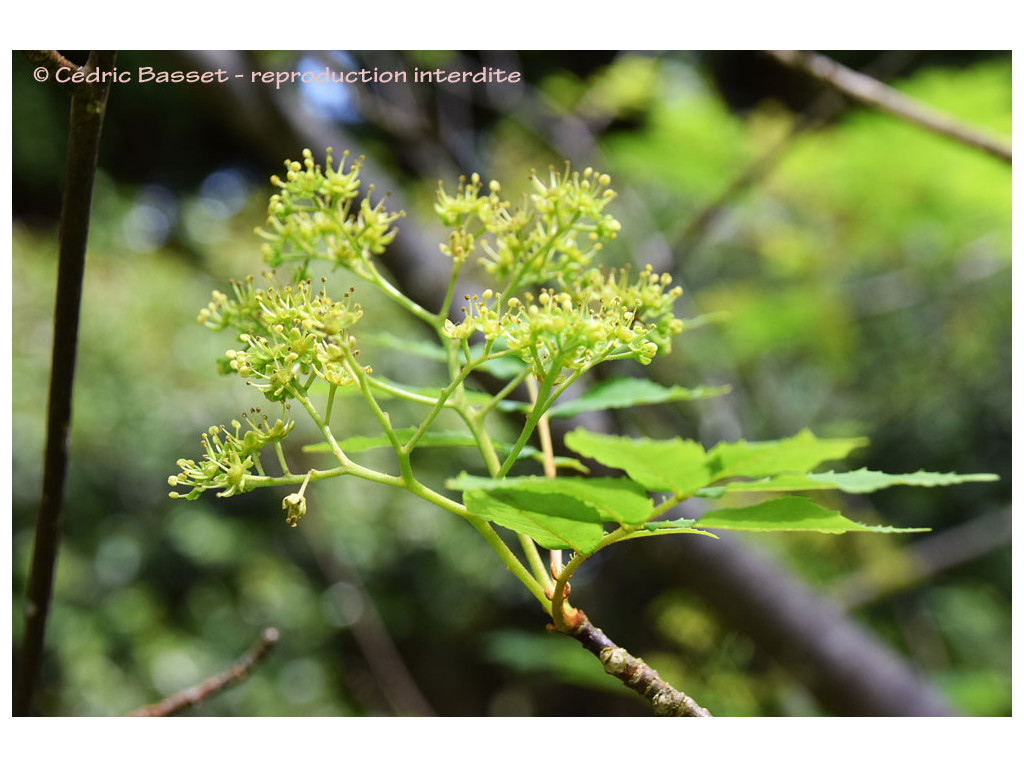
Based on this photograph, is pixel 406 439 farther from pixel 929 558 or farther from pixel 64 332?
pixel 929 558

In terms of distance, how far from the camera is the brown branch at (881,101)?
0.76m

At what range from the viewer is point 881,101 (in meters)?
0.79

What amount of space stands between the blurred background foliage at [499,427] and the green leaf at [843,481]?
1216 mm

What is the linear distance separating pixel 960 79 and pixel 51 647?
2355 millimetres

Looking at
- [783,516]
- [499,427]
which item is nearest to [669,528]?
[783,516]

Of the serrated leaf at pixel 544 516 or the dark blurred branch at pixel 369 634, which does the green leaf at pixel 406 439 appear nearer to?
the serrated leaf at pixel 544 516

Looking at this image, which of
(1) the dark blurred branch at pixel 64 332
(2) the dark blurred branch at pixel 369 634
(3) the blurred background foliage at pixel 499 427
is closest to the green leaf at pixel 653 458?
(1) the dark blurred branch at pixel 64 332

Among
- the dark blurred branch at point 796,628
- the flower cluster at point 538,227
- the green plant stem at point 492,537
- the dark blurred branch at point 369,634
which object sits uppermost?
the flower cluster at point 538,227

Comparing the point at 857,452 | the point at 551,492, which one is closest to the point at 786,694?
the point at 857,452

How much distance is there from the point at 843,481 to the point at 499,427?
128cm

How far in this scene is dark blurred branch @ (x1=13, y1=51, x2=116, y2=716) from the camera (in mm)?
359

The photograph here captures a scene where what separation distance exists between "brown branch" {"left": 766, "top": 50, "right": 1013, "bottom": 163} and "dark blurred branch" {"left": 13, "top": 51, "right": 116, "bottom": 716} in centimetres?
62

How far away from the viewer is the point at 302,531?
221 cm

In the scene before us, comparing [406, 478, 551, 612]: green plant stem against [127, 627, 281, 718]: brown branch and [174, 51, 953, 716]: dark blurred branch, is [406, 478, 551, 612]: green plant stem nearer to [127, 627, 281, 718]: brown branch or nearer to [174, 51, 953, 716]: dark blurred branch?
[127, 627, 281, 718]: brown branch
